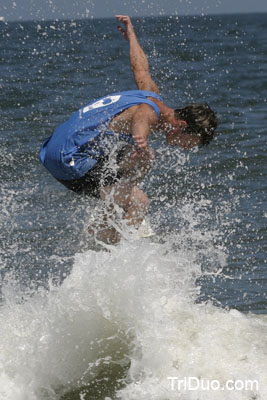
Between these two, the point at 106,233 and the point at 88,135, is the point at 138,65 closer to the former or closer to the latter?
the point at 88,135

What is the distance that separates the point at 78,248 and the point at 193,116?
6.99ft

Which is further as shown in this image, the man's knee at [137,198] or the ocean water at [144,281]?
the man's knee at [137,198]

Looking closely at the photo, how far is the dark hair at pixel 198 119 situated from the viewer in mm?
5578

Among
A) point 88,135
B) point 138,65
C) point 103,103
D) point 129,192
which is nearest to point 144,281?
point 129,192

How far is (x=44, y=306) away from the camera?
525 centimetres

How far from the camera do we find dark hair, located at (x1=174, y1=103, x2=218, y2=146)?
5.58 metres

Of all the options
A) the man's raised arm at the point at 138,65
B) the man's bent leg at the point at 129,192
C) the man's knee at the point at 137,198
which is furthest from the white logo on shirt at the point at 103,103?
the man's knee at the point at 137,198

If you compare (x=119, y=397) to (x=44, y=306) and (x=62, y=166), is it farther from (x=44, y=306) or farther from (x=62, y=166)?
(x=62, y=166)

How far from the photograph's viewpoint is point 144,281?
200 inches

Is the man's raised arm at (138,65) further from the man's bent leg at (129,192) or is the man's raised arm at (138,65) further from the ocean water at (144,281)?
the ocean water at (144,281)

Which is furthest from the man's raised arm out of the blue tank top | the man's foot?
the man's foot

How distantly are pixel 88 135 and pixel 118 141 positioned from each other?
0.74ft

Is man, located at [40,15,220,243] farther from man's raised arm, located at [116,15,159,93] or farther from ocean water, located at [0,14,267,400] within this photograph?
ocean water, located at [0,14,267,400]

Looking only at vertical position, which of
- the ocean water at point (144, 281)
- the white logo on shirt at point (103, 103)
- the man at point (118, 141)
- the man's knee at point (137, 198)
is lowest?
the ocean water at point (144, 281)
